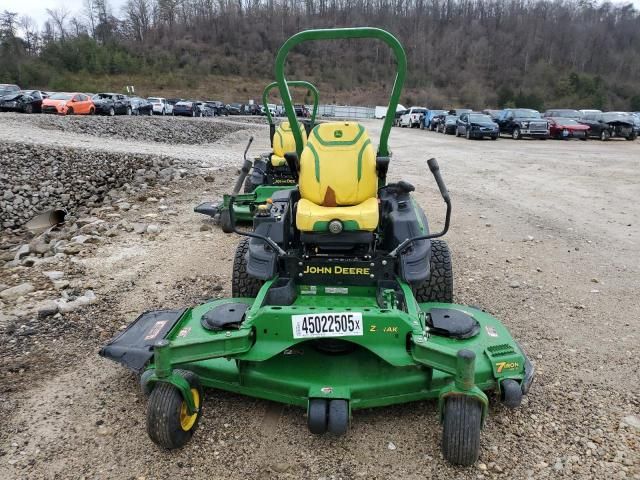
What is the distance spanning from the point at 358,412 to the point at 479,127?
2315 centimetres

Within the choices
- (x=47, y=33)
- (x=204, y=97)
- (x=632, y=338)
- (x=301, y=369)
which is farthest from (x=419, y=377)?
(x=47, y=33)

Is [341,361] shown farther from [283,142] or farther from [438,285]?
[283,142]

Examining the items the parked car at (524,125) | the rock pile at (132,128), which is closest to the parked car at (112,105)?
the rock pile at (132,128)

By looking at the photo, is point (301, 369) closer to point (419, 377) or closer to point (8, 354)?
point (419, 377)

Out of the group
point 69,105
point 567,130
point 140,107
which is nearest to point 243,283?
point 69,105

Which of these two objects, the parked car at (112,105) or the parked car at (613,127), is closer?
the parked car at (613,127)

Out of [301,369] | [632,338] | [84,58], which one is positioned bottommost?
[632,338]

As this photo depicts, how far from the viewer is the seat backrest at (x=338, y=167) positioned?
4113mm

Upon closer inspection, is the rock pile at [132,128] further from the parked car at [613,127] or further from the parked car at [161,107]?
the parked car at [613,127]

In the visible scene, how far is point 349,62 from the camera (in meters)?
75.8

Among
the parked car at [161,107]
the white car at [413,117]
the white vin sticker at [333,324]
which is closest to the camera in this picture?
the white vin sticker at [333,324]

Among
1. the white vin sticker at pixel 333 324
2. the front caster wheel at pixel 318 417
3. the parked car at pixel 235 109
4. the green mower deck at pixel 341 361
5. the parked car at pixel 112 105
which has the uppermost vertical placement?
the parked car at pixel 112 105

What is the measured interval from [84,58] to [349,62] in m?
34.5

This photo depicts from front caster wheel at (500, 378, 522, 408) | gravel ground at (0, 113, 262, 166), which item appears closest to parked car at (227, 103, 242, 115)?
gravel ground at (0, 113, 262, 166)
